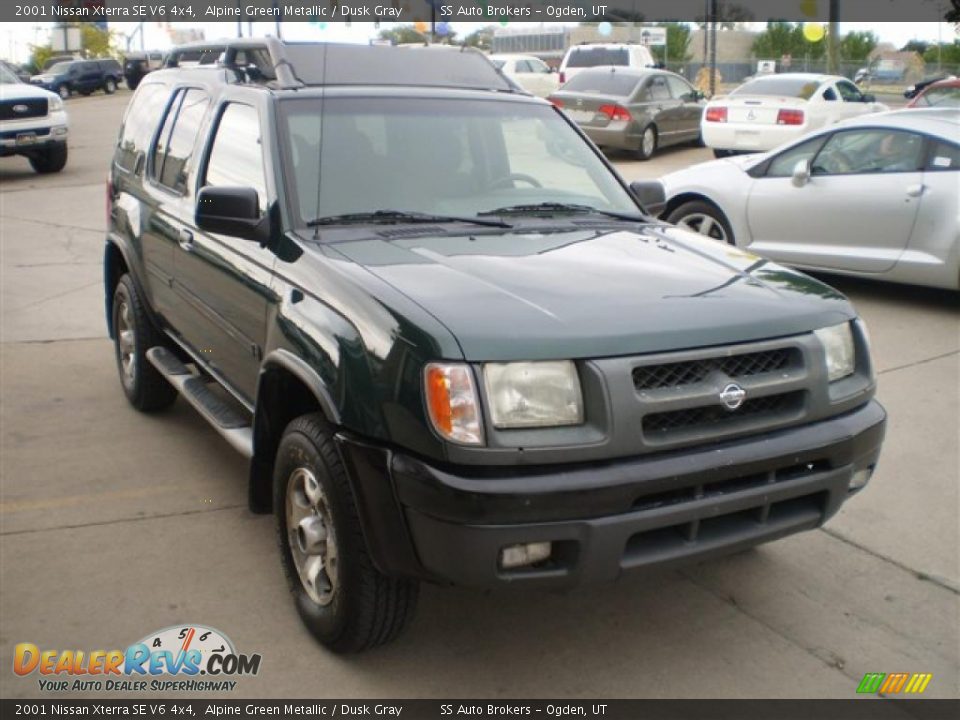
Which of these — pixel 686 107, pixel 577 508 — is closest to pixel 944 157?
pixel 577 508

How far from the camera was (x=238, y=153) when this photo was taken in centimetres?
459

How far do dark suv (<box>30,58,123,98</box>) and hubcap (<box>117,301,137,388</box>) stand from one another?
44214 millimetres

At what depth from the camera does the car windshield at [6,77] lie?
1858 cm

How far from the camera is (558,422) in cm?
306

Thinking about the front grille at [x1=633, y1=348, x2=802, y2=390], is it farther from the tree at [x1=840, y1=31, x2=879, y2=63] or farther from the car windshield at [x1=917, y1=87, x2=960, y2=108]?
the tree at [x1=840, y1=31, x2=879, y2=63]

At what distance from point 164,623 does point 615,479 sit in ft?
5.95

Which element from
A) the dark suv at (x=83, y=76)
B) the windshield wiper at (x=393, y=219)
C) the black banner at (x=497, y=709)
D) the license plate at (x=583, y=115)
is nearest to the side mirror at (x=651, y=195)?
the windshield wiper at (x=393, y=219)

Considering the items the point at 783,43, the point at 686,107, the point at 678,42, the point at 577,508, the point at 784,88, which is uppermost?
the point at 678,42

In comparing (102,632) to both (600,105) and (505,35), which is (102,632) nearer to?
(600,105)

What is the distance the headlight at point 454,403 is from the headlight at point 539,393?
0.29ft

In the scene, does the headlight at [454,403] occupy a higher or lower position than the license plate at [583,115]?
lower

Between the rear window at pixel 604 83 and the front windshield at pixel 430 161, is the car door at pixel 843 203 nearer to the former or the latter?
the front windshield at pixel 430 161

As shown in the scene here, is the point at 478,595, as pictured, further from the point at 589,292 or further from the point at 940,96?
the point at 940,96

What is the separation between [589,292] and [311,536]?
1.22 meters
